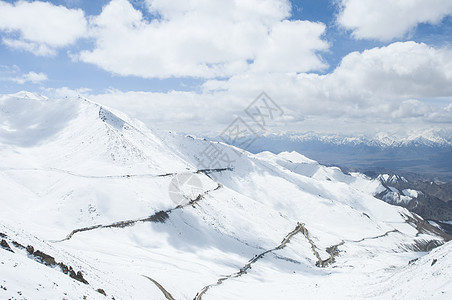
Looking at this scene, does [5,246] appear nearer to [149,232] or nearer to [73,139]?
[149,232]

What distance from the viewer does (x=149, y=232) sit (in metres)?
59.8

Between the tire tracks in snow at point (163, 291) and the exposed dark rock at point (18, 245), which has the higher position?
the tire tracks in snow at point (163, 291)

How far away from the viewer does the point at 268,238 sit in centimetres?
8194

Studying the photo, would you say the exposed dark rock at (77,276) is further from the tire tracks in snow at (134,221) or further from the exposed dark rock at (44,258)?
the tire tracks in snow at (134,221)

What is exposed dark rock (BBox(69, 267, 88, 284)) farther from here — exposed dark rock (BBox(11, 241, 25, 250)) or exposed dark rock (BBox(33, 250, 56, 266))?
exposed dark rock (BBox(11, 241, 25, 250))

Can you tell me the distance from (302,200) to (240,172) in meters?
38.7

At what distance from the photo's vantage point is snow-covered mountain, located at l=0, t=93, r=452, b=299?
2520 centimetres

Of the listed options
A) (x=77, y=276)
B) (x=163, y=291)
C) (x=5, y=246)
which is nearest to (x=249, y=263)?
(x=163, y=291)

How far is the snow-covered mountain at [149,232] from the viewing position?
2520 centimetres

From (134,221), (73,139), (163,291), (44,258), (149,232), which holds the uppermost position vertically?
(73,139)

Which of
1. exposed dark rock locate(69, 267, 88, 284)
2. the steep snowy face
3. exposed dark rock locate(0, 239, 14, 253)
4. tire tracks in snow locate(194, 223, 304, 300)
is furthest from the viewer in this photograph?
the steep snowy face

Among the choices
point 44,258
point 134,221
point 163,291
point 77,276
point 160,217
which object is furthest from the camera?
point 160,217

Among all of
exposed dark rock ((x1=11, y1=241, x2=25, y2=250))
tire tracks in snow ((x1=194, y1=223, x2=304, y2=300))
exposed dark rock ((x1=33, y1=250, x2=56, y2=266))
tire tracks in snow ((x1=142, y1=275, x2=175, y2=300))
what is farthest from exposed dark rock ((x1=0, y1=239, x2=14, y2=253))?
tire tracks in snow ((x1=194, y1=223, x2=304, y2=300))

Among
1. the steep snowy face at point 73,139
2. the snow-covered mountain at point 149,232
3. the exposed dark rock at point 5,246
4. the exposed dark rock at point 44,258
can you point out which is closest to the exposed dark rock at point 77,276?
the snow-covered mountain at point 149,232
